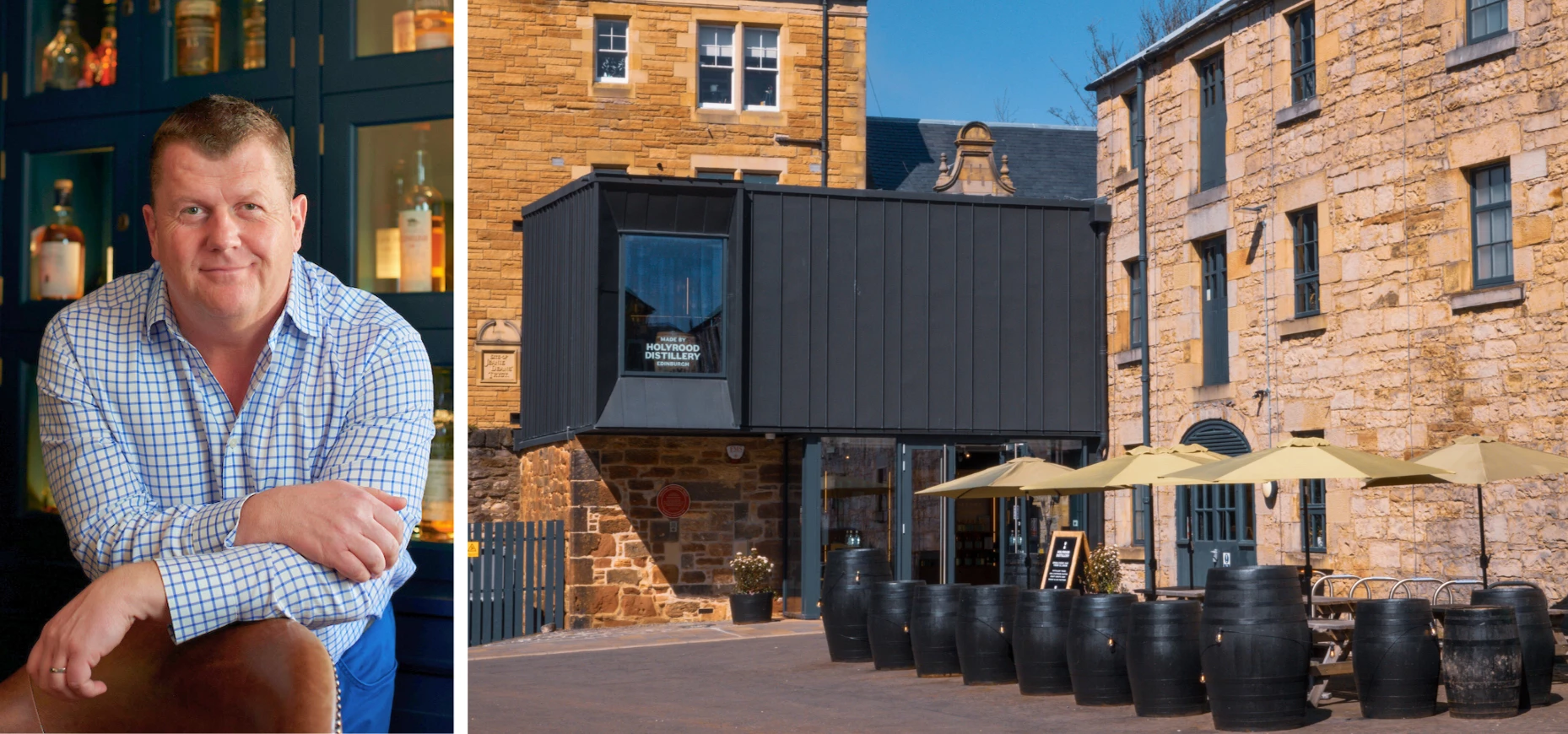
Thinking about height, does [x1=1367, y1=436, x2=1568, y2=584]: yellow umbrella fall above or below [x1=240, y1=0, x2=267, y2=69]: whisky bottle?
below

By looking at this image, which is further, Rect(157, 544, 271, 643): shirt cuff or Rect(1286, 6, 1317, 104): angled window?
Rect(1286, 6, 1317, 104): angled window

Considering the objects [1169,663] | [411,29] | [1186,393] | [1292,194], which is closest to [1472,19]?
[1292,194]

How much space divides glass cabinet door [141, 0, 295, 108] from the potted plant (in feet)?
60.7

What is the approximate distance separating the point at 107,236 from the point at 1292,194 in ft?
58.8

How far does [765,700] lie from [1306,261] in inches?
408

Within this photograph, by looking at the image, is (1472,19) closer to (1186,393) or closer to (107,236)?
(1186,393)

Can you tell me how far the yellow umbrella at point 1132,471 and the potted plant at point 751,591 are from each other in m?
5.90

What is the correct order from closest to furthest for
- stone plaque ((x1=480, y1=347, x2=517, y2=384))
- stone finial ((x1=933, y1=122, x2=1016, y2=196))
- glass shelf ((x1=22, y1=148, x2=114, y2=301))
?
glass shelf ((x1=22, y1=148, x2=114, y2=301)) < stone plaque ((x1=480, y1=347, x2=517, y2=384)) < stone finial ((x1=933, y1=122, x2=1016, y2=196))

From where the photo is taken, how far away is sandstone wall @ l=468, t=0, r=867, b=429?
26.2m

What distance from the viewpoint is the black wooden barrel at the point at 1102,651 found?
41.2 feet

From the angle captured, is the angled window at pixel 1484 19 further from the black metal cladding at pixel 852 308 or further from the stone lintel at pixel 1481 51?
the black metal cladding at pixel 852 308

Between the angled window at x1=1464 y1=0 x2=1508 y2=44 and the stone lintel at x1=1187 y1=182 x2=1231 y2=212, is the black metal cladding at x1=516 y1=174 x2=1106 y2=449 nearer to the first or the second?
the stone lintel at x1=1187 y1=182 x2=1231 y2=212

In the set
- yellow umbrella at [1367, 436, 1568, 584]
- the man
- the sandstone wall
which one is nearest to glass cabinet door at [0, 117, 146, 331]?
the man

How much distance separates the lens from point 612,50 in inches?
1073
